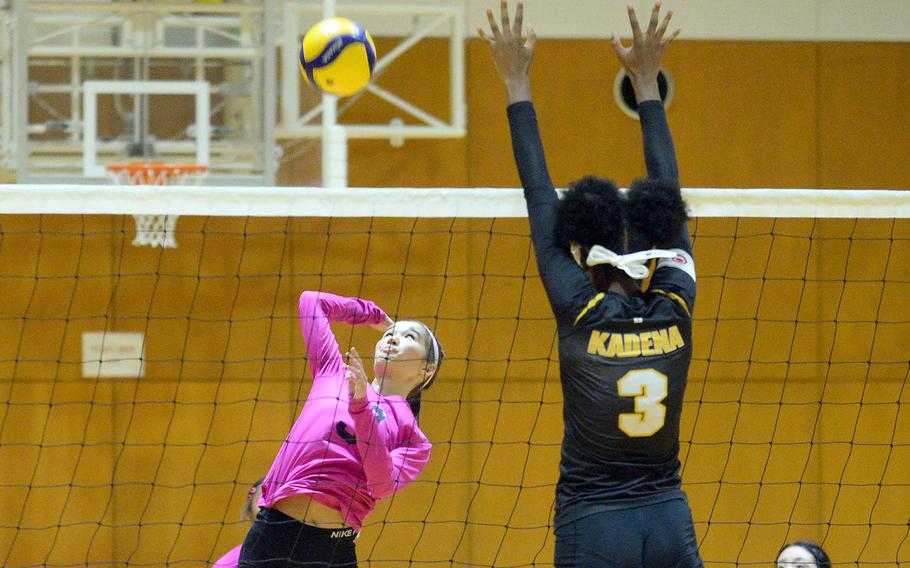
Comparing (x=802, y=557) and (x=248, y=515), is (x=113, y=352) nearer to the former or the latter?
(x=248, y=515)

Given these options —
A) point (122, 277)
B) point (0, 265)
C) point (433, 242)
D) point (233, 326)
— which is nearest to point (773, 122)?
point (433, 242)

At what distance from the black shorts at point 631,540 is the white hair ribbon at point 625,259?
1.87 feet

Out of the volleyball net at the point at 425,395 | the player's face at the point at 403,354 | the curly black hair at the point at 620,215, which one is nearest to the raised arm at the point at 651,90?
the curly black hair at the point at 620,215

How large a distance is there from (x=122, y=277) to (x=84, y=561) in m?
1.79

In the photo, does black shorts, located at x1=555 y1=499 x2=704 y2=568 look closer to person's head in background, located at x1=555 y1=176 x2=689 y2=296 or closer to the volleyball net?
person's head in background, located at x1=555 y1=176 x2=689 y2=296

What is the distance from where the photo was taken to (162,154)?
668cm

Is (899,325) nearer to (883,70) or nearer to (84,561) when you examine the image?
(883,70)

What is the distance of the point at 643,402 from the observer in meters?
2.90

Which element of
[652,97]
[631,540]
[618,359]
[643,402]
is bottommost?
[631,540]

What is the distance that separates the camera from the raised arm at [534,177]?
2.91 metres

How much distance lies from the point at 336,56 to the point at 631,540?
2771 millimetres

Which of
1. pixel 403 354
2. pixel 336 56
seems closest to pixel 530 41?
pixel 403 354

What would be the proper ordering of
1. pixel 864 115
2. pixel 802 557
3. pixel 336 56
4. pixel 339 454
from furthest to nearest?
pixel 864 115 < pixel 336 56 < pixel 802 557 < pixel 339 454

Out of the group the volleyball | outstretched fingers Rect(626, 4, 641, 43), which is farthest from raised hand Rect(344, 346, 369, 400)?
the volleyball
